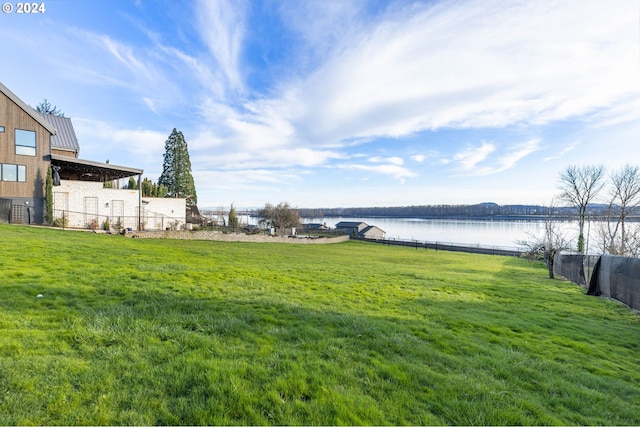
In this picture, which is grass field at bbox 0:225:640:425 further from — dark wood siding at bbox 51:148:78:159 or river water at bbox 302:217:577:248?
river water at bbox 302:217:577:248

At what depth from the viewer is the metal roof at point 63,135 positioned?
23.7m

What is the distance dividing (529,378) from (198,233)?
924 inches

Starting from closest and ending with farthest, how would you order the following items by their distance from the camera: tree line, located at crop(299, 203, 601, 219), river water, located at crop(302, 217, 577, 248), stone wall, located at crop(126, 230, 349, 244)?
1. stone wall, located at crop(126, 230, 349, 244)
2. river water, located at crop(302, 217, 577, 248)
3. tree line, located at crop(299, 203, 601, 219)

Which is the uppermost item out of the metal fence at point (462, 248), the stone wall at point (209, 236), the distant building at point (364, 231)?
the stone wall at point (209, 236)

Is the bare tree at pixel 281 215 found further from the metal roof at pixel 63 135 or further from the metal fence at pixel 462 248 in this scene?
the metal roof at pixel 63 135

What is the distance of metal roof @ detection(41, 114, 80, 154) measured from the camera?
2369 centimetres

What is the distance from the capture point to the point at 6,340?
3.28 m

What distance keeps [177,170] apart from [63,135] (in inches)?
797

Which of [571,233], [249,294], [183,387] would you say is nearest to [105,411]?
[183,387]

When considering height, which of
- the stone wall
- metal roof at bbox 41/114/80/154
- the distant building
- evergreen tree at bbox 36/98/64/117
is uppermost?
evergreen tree at bbox 36/98/64/117

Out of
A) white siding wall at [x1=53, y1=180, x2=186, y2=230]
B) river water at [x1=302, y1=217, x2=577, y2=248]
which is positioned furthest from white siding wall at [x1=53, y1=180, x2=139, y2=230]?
river water at [x1=302, y1=217, x2=577, y2=248]

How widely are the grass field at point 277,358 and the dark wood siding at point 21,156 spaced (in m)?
15.6

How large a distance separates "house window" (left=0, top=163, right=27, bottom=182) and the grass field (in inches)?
628

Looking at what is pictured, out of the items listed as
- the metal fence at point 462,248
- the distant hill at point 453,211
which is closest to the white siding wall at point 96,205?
the metal fence at point 462,248
